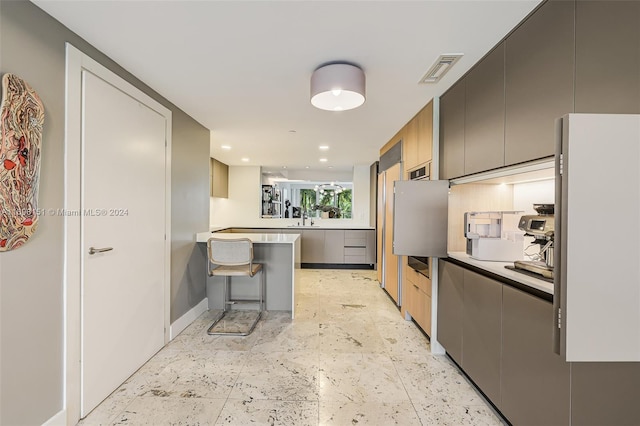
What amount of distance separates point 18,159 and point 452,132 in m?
2.70

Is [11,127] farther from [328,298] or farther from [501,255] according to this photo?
[328,298]

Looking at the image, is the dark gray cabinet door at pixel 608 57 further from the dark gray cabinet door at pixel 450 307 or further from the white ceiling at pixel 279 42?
the dark gray cabinet door at pixel 450 307

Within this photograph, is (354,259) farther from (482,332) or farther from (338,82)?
(338,82)

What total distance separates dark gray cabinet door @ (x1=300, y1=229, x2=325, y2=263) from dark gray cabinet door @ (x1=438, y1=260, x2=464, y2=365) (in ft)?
12.0

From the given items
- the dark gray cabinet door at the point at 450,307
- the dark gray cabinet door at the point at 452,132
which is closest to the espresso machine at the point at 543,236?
the dark gray cabinet door at the point at 450,307

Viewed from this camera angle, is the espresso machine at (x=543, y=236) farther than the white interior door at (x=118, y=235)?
No

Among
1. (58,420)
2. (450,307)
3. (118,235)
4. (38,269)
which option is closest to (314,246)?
(450,307)

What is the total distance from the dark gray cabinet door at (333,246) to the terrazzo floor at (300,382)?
9.11 feet

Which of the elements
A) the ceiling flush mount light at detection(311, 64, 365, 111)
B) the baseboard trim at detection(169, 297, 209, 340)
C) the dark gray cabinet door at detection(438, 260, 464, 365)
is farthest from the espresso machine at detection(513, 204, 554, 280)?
the baseboard trim at detection(169, 297, 209, 340)

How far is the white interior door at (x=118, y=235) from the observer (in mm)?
1710

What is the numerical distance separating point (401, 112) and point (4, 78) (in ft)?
9.11

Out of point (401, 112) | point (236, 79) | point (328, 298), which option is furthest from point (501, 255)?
point (328, 298)

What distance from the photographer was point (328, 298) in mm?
4039

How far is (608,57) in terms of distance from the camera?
1.00 m
